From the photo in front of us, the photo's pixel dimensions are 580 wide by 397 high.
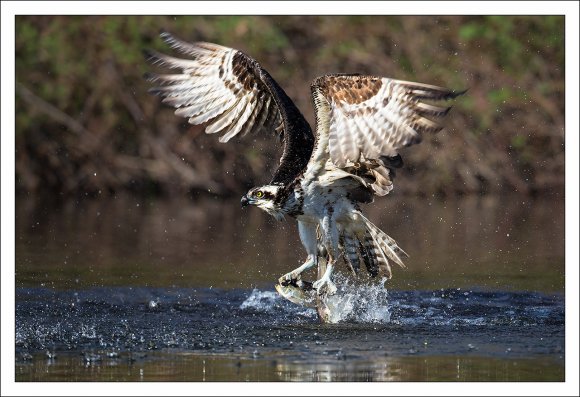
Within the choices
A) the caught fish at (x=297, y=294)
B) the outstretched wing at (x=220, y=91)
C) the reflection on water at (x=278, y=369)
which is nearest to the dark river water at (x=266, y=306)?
the reflection on water at (x=278, y=369)

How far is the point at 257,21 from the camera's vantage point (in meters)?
20.1

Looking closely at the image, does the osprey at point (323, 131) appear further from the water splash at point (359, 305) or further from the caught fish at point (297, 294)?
the water splash at point (359, 305)

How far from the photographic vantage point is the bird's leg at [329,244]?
850 centimetres

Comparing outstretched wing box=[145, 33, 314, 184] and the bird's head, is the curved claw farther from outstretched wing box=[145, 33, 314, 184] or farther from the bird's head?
outstretched wing box=[145, 33, 314, 184]

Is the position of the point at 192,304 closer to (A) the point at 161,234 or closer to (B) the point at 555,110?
(A) the point at 161,234

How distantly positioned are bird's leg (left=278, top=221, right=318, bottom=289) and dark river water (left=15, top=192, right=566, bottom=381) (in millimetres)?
304

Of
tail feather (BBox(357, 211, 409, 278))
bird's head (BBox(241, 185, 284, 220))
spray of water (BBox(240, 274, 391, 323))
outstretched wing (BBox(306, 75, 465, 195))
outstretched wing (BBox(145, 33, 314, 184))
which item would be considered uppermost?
outstretched wing (BBox(145, 33, 314, 184))

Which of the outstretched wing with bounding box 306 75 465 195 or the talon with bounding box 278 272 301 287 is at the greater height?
the outstretched wing with bounding box 306 75 465 195

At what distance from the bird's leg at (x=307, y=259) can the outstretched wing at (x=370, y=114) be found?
1.02 metres

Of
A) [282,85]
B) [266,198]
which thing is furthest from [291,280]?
[282,85]

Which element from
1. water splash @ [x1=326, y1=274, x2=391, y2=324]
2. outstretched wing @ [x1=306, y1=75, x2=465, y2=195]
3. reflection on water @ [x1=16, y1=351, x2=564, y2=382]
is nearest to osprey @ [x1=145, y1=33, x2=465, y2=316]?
outstretched wing @ [x1=306, y1=75, x2=465, y2=195]

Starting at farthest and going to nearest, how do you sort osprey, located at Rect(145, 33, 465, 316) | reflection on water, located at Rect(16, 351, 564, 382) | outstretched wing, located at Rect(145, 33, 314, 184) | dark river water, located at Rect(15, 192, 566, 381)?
outstretched wing, located at Rect(145, 33, 314, 184)
osprey, located at Rect(145, 33, 465, 316)
dark river water, located at Rect(15, 192, 566, 381)
reflection on water, located at Rect(16, 351, 564, 382)

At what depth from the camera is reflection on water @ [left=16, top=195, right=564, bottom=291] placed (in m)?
10.5

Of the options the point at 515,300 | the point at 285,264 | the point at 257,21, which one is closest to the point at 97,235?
the point at 285,264
